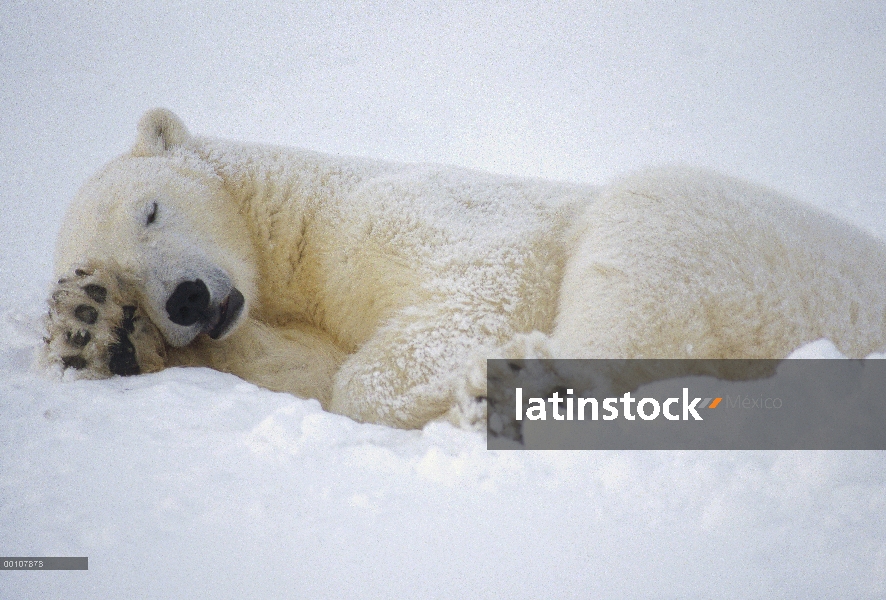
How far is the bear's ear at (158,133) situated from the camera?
3.32m

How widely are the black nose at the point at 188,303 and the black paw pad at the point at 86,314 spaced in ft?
1.00

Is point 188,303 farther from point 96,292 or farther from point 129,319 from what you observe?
point 96,292

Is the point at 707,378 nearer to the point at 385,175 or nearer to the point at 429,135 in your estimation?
the point at 385,175

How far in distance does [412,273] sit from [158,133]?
1.69m

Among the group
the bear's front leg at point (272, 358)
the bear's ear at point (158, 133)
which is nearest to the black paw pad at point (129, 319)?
the bear's front leg at point (272, 358)

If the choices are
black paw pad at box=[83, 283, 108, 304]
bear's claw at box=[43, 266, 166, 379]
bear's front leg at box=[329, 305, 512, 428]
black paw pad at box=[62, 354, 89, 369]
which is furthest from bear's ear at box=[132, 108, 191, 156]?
bear's front leg at box=[329, 305, 512, 428]

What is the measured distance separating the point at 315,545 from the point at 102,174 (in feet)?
7.92

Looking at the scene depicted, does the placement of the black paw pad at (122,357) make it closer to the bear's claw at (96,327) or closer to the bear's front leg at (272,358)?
the bear's claw at (96,327)

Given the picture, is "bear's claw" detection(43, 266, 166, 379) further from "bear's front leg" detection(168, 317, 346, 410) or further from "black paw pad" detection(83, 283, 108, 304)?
"bear's front leg" detection(168, 317, 346, 410)

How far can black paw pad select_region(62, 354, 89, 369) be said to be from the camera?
2.49 m

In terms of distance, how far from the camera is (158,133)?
11.3ft

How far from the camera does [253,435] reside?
2.18 m

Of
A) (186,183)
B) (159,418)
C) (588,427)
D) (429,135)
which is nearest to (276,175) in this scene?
(186,183)

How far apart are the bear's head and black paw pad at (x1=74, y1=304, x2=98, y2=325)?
0.25m
